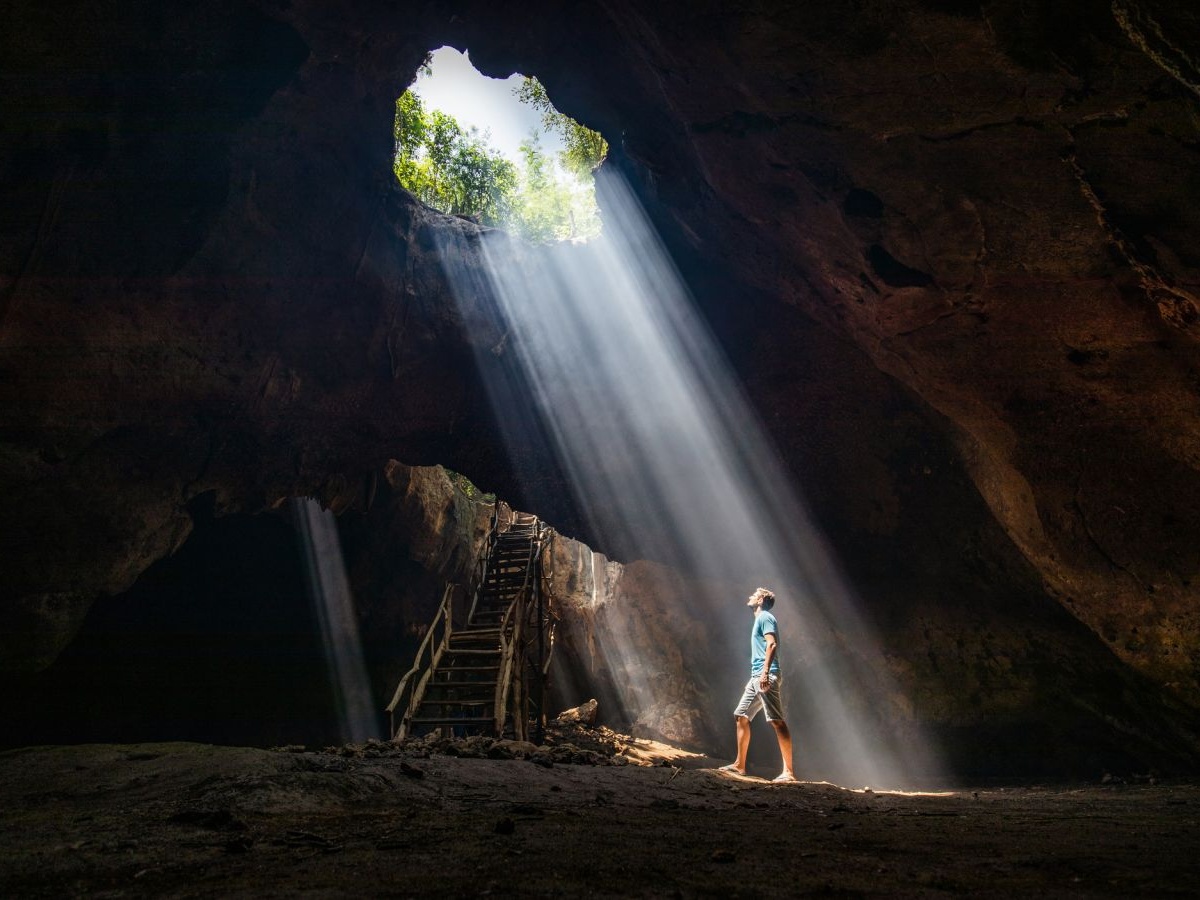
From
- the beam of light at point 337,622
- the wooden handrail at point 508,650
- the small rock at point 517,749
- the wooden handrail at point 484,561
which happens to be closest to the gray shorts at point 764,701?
the small rock at point 517,749

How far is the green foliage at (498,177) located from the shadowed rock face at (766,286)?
296 inches

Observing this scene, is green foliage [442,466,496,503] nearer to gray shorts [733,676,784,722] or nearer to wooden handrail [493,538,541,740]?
wooden handrail [493,538,541,740]

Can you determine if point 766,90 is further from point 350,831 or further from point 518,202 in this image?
point 518,202

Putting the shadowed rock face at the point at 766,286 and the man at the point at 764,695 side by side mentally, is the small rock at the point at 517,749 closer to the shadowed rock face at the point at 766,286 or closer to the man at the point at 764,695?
the man at the point at 764,695

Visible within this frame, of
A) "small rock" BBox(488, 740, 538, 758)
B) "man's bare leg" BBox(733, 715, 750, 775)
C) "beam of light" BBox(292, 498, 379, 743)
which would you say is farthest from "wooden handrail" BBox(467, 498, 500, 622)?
"man's bare leg" BBox(733, 715, 750, 775)

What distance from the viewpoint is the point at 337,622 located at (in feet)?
39.2

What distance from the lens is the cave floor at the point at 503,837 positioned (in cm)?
164

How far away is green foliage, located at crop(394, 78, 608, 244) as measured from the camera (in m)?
14.8

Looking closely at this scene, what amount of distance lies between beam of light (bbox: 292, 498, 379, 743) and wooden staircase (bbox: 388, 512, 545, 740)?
1.86 metres

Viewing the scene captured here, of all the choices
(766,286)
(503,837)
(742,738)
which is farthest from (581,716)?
(503,837)

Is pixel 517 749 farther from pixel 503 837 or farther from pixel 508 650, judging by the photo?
pixel 508 650

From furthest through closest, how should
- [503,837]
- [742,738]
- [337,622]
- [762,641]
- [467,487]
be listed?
[467,487] < [337,622] < [762,641] < [742,738] < [503,837]

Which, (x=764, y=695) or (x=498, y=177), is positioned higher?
(x=498, y=177)

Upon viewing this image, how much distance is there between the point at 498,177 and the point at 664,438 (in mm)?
11348
